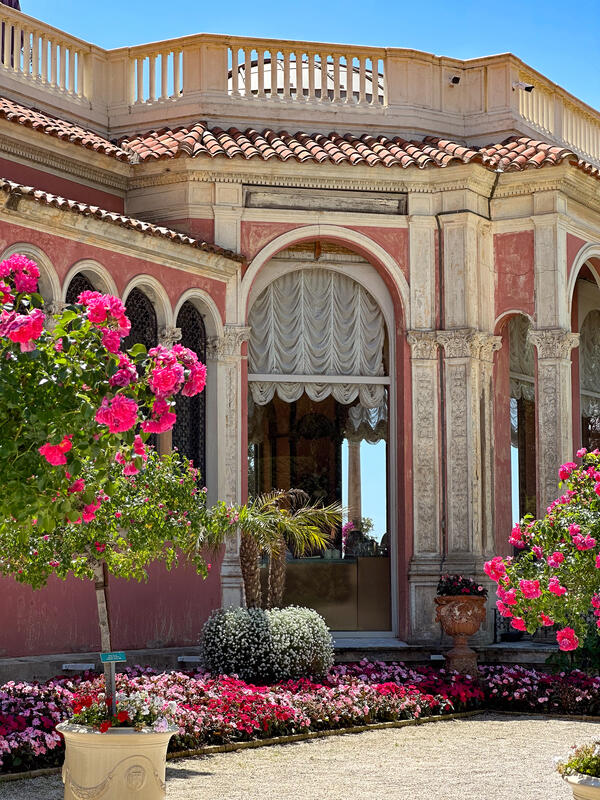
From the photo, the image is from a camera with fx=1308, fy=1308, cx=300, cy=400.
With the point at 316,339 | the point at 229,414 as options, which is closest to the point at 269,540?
the point at 229,414

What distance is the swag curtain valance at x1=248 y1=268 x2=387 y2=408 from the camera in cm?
Result: 1741

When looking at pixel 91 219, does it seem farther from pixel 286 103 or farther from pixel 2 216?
pixel 286 103

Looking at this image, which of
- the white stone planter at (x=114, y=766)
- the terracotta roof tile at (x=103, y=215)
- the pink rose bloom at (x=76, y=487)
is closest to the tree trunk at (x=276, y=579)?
the terracotta roof tile at (x=103, y=215)

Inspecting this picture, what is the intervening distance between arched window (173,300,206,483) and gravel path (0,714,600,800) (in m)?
4.79

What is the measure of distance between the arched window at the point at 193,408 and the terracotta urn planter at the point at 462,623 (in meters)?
3.52

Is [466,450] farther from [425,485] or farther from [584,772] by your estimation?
[584,772]

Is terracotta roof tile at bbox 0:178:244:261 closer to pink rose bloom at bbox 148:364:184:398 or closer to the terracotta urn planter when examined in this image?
the terracotta urn planter

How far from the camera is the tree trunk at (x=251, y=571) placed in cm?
1526

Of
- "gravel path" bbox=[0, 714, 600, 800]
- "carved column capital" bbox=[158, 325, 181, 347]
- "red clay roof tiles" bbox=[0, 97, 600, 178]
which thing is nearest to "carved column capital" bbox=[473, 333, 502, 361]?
"red clay roof tiles" bbox=[0, 97, 600, 178]


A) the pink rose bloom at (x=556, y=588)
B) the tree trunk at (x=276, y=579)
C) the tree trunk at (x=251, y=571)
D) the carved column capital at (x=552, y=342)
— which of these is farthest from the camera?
the carved column capital at (x=552, y=342)

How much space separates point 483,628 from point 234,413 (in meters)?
4.21

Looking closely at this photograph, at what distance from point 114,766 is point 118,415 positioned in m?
3.36

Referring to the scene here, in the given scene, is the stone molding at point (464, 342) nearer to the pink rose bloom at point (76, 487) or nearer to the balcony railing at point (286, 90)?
the balcony railing at point (286, 90)

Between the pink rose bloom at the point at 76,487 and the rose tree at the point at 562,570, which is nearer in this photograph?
the pink rose bloom at the point at 76,487
